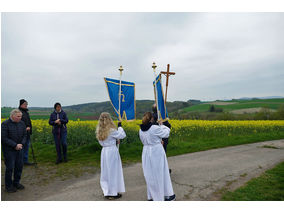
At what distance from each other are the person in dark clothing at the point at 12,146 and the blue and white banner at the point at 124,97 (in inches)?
95.0

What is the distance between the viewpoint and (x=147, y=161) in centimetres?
478

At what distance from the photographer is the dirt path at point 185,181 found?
4.93 m

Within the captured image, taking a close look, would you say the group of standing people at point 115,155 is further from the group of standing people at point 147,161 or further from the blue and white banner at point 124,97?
the blue and white banner at point 124,97

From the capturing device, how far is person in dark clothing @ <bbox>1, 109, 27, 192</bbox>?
5.31 metres

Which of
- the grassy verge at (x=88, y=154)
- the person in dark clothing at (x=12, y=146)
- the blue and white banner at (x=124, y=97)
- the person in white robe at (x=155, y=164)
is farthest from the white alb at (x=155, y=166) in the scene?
the person in dark clothing at (x=12, y=146)

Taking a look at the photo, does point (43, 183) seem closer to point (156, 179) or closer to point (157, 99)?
point (156, 179)

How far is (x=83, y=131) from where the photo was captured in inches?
451

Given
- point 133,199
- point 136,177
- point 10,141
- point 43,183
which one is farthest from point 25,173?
point 133,199

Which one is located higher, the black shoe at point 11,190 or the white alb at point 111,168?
the white alb at point 111,168

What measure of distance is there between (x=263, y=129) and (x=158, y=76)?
15031mm

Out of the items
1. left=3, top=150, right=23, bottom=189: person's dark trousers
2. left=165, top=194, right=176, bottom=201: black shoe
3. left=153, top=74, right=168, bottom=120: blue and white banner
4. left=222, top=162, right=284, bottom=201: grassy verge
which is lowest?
left=165, top=194, right=176, bottom=201: black shoe

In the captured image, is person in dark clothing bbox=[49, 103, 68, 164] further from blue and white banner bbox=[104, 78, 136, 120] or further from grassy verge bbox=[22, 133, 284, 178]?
blue and white banner bbox=[104, 78, 136, 120]

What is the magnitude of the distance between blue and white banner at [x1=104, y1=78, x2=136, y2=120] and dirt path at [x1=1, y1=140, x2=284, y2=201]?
1.83m

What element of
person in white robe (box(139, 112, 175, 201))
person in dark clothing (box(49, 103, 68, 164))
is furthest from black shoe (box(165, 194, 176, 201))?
person in dark clothing (box(49, 103, 68, 164))
